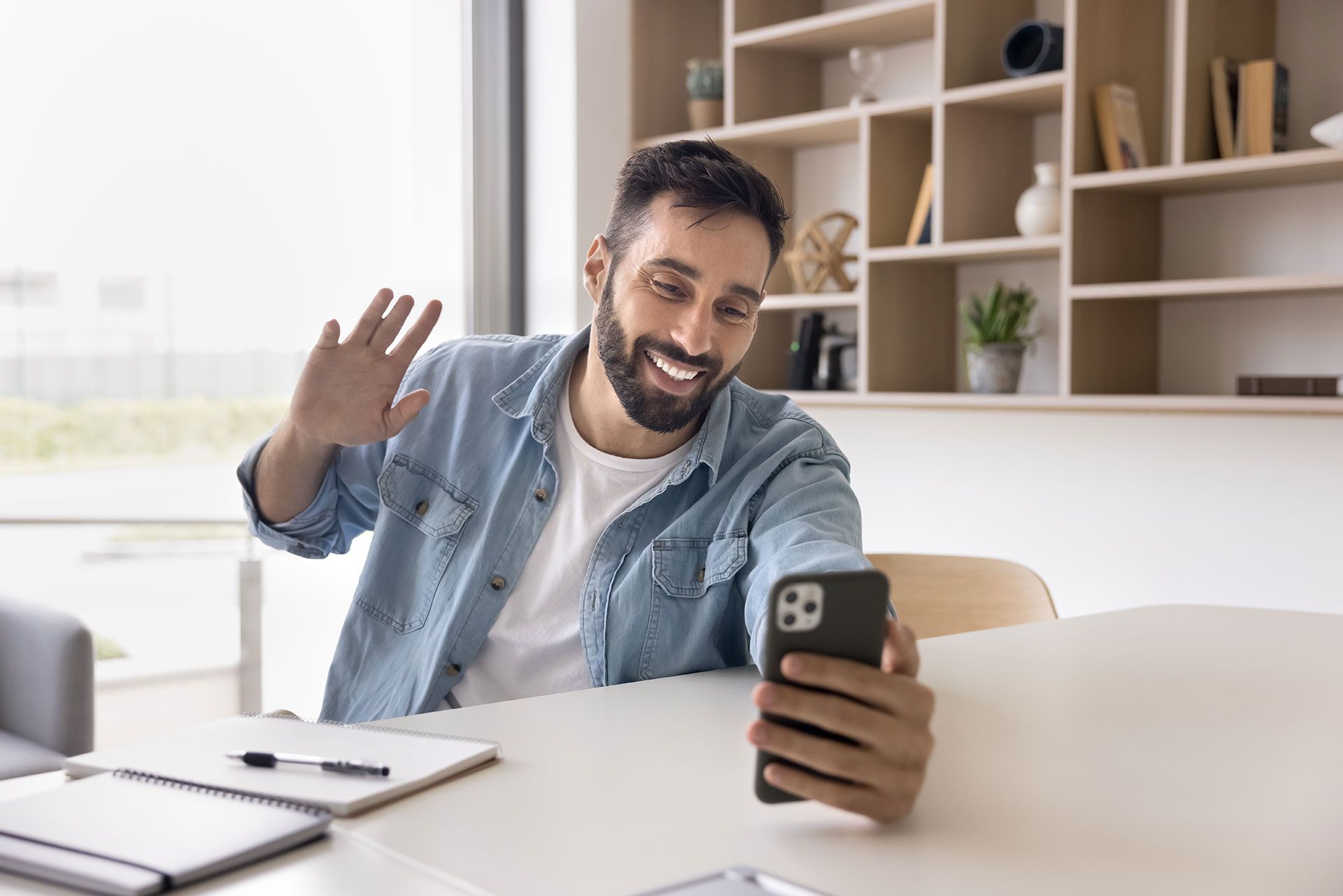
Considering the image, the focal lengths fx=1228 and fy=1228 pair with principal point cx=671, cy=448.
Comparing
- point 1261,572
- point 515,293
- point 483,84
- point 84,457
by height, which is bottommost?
point 1261,572

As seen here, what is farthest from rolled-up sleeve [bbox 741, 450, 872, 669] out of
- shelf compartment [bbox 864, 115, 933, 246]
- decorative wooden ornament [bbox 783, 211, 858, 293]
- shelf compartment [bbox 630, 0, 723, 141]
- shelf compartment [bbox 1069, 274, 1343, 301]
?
shelf compartment [bbox 630, 0, 723, 141]

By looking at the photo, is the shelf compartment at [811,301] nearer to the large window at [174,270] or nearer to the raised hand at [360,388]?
the large window at [174,270]

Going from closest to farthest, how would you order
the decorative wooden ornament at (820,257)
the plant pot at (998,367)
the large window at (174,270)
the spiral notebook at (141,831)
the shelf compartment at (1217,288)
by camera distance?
the spiral notebook at (141,831) < the shelf compartment at (1217,288) < the plant pot at (998,367) < the large window at (174,270) < the decorative wooden ornament at (820,257)

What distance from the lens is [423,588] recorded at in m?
1.59

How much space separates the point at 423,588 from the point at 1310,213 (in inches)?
78.0

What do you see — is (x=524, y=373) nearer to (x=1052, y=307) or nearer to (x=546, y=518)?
(x=546, y=518)

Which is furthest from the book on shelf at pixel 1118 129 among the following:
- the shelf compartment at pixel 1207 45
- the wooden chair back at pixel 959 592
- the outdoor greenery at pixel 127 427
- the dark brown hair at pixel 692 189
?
the outdoor greenery at pixel 127 427

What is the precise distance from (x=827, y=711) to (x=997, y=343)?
2.03 meters

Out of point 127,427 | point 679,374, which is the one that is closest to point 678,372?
point 679,374

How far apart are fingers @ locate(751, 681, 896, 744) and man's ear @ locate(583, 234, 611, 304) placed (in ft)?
3.23

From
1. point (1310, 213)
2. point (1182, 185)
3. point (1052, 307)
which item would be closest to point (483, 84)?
point (1052, 307)

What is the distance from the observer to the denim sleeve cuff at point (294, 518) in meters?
1.61

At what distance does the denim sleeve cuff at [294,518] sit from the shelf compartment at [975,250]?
62.5 inches

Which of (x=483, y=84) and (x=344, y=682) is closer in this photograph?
(x=344, y=682)
